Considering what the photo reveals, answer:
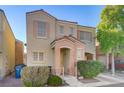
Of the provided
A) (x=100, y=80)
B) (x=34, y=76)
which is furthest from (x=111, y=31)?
(x=34, y=76)

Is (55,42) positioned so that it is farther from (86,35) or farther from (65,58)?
(86,35)

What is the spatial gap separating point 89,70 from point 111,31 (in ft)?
5.51

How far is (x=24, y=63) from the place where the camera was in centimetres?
593

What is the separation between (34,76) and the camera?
569cm

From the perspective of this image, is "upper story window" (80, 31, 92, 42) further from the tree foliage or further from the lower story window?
the lower story window

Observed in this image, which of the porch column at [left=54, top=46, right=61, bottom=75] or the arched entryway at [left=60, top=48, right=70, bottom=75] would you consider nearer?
the porch column at [left=54, top=46, right=61, bottom=75]

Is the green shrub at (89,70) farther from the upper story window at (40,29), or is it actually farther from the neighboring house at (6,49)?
the neighboring house at (6,49)

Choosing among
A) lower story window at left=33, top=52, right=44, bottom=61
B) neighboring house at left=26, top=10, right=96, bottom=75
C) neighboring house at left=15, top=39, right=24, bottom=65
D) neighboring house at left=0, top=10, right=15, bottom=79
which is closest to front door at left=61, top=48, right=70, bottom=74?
neighboring house at left=26, top=10, right=96, bottom=75

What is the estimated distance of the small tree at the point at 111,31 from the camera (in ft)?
18.9

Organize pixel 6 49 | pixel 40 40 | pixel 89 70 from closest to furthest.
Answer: pixel 40 40 → pixel 89 70 → pixel 6 49

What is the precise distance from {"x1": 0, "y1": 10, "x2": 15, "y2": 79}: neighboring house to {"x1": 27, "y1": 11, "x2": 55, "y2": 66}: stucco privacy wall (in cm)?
108

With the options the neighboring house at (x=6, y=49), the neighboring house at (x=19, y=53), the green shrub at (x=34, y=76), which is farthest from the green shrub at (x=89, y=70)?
the neighboring house at (x=6, y=49)

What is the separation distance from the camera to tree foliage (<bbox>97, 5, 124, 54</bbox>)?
18.9 feet
